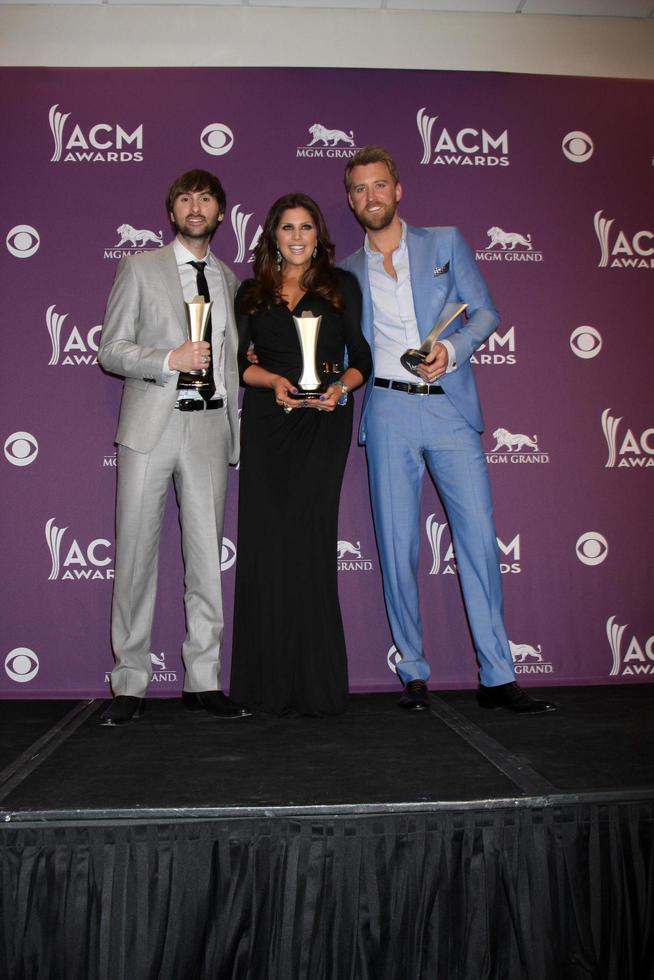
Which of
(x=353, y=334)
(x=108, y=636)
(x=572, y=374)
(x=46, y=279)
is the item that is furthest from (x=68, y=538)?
(x=572, y=374)

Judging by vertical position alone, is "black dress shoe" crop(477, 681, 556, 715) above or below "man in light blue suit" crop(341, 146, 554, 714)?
below

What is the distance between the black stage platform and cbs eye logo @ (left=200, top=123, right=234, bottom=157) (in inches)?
110

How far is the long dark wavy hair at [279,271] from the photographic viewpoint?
9.57 ft

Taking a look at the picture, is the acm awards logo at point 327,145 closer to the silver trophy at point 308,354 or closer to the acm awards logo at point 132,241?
the acm awards logo at point 132,241

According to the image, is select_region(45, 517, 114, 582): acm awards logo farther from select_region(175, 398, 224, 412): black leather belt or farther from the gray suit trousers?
select_region(175, 398, 224, 412): black leather belt

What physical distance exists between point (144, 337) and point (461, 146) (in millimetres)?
1833

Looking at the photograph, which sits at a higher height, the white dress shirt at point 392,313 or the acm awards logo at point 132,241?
the acm awards logo at point 132,241

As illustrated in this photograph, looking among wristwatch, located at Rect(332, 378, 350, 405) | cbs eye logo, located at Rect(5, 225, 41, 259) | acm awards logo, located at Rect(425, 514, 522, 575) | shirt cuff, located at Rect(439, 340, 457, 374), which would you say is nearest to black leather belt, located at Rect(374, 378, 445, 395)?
shirt cuff, located at Rect(439, 340, 457, 374)

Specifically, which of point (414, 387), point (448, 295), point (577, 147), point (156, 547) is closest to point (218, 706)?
point (156, 547)

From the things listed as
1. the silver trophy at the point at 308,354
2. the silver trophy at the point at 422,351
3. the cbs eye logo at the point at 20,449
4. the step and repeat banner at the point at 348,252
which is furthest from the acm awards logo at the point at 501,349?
the cbs eye logo at the point at 20,449

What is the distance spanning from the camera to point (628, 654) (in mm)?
3625

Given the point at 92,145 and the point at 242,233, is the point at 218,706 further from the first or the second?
the point at 92,145

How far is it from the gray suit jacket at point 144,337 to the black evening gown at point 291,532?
26 centimetres

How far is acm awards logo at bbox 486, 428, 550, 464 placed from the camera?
Answer: 365 cm
